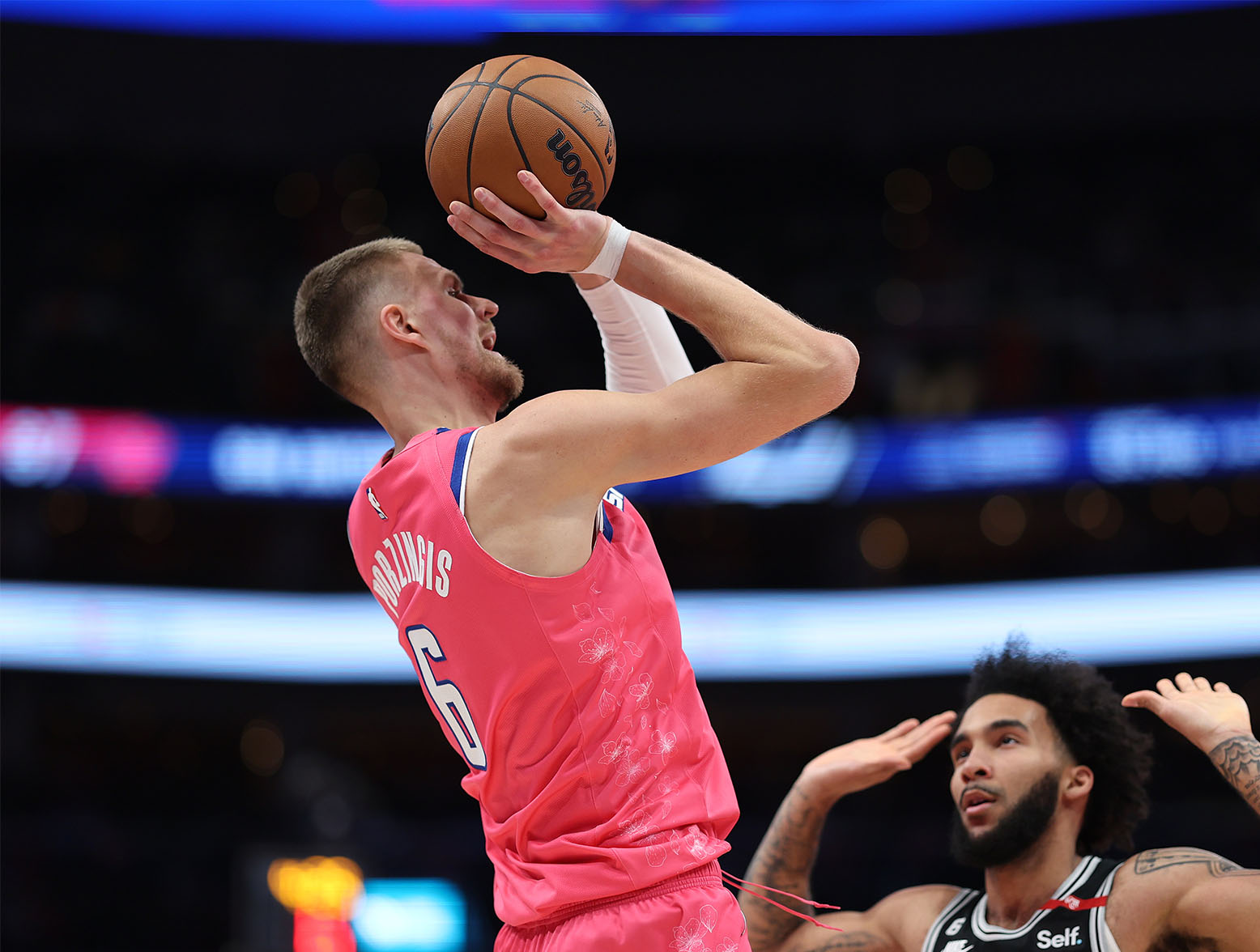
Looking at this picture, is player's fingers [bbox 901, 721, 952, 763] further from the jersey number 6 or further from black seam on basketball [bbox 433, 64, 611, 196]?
black seam on basketball [bbox 433, 64, 611, 196]

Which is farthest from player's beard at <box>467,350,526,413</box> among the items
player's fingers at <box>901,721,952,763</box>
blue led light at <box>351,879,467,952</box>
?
blue led light at <box>351,879,467,952</box>

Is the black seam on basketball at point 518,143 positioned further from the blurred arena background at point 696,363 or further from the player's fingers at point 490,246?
the blurred arena background at point 696,363

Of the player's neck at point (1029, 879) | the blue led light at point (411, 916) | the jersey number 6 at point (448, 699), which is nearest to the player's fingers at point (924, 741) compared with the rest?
the player's neck at point (1029, 879)

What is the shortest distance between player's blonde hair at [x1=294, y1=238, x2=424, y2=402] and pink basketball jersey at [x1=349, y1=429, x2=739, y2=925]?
46 centimetres

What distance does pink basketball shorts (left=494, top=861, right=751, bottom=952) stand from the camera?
8.71 ft

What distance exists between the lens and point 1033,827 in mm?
3965

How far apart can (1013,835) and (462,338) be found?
2170 mm

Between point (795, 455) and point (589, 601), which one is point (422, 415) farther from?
point (795, 455)

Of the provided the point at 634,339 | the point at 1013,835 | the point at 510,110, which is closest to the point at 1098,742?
the point at 1013,835

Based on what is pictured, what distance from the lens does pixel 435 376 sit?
10.3ft

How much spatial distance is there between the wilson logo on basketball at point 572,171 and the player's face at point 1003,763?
215 cm

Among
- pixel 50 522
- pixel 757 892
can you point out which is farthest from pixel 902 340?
pixel 757 892

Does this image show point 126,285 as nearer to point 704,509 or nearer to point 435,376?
point 704,509

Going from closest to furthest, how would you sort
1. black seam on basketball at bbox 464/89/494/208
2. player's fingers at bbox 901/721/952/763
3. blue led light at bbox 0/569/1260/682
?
1. black seam on basketball at bbox 464/89/494/208
2. player's fingers at bbox 901/721/952/763
3. blue led light at bbox 0/569/1260/682
